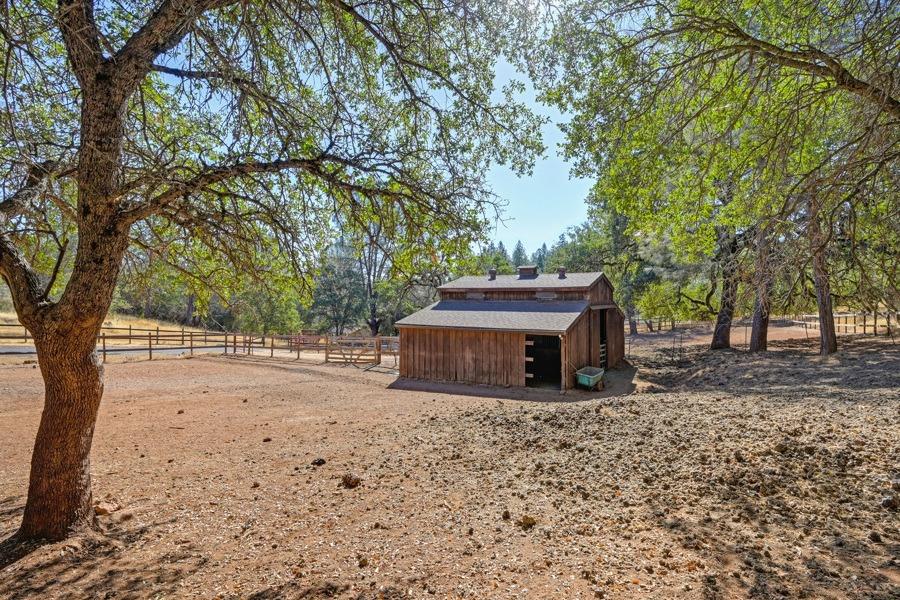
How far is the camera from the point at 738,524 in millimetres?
3439

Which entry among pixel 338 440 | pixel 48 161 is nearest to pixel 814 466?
pixel 338 440

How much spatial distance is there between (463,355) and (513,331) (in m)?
2.22

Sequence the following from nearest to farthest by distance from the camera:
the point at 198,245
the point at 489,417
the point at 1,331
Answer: the point at 198,245 → the point at 489,417 → the point at 1,331

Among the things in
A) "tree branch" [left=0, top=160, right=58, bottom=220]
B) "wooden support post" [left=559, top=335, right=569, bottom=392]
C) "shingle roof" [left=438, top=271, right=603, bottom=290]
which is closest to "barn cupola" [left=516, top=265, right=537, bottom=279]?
"shingle roof" [left=438, top=271, right=603, bottom=290]

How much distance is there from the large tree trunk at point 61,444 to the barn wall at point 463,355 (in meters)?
11.6

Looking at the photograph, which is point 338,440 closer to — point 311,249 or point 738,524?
point 311,249

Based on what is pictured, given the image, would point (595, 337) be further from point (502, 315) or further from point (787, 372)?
point (787, 372)

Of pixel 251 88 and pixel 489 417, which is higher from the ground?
pixel 251 88

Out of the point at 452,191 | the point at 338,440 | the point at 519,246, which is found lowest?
the point at 338,440

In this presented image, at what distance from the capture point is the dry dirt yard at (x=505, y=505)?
2.96 meters

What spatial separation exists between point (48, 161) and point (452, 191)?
403 centimetres

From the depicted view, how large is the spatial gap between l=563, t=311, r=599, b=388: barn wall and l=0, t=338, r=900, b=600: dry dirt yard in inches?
231

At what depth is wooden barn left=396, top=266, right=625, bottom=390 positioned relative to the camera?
14.2m

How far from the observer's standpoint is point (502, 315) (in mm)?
15289
